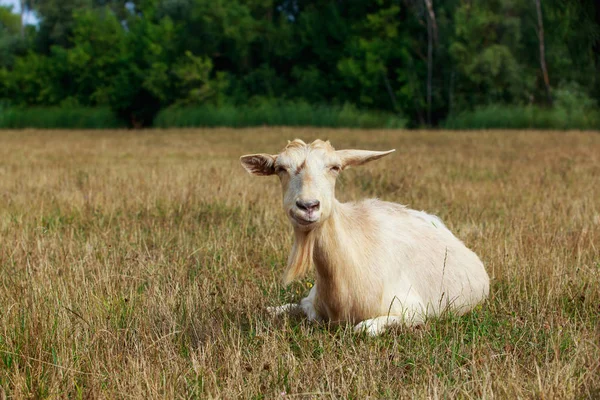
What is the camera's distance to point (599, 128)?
2883 cm

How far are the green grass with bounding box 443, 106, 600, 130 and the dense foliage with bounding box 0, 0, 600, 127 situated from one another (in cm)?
134

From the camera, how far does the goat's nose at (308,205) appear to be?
144 inches

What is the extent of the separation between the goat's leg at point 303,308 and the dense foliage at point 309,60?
2834 centimetres

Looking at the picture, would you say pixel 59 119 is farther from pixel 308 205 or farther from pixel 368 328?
pixel 308 205

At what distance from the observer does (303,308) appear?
4719mm

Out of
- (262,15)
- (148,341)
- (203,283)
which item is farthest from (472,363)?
(262,15)

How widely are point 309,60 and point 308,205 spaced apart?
43.0 m

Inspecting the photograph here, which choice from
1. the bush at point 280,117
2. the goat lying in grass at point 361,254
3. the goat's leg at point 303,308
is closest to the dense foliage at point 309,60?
the bush at point 280,117

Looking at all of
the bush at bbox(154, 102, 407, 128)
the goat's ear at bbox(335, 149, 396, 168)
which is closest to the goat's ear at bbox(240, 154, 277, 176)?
the goat's ear at bbox(335, 149, 396, 168)

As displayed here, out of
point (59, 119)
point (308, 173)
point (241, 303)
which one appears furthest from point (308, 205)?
point (59, 119)

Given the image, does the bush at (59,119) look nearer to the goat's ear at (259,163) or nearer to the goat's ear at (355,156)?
the goat's ear at (259,163)

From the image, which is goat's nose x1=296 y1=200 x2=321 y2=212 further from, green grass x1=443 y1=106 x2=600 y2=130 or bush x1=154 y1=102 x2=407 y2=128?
bush x1=154 y1=102 x2=407 y2=128

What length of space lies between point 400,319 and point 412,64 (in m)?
36.1

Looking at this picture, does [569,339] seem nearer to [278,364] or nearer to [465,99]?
[278,364]
